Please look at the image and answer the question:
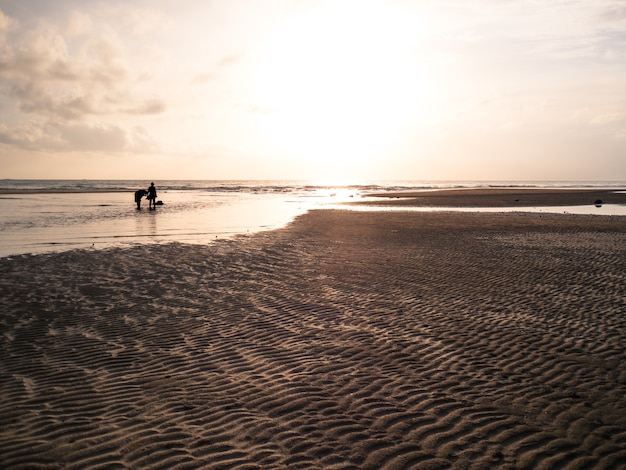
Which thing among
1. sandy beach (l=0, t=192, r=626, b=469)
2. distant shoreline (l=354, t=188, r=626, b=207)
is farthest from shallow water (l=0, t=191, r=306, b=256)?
distant shoreline (l=354, t=188, r=626, b=207)

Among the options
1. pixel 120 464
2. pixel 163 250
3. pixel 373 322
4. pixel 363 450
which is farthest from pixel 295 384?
pixel 163 250

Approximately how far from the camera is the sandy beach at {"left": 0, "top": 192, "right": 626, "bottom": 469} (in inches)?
203

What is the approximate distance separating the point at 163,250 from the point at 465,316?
13555 mm

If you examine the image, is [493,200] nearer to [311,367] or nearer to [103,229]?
[103,229]

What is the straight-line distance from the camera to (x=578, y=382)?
22.7 feet

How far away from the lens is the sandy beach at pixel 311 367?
5.16 m

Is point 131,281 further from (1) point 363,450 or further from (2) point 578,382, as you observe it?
(2) point 578,382

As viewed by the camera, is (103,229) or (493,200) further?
(493,200)

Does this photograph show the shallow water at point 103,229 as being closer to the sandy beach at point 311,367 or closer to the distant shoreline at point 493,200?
the sandy beach at point 311,367

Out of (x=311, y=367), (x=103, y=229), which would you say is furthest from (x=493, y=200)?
(x=311, y=367)

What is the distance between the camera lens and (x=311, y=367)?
7.44 metres

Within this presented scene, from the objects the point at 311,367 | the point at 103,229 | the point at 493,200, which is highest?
the point at 493,200

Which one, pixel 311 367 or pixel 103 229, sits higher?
pixel 103 229

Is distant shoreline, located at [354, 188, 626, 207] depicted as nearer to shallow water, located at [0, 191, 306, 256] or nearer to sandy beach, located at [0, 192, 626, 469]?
shallow water, located at [0, 191, 306, 256]
